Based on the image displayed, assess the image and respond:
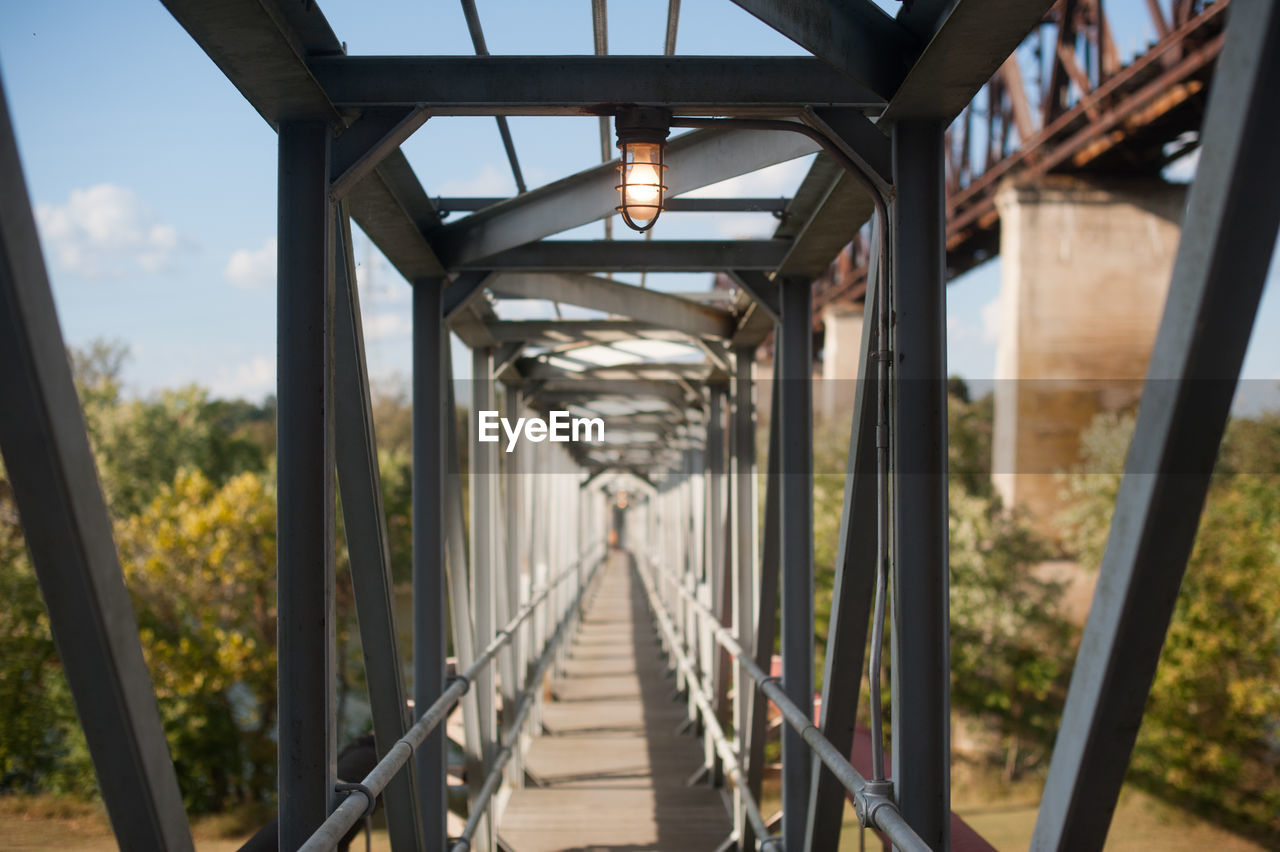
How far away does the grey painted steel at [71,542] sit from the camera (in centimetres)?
168

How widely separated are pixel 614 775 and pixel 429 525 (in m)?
4.74

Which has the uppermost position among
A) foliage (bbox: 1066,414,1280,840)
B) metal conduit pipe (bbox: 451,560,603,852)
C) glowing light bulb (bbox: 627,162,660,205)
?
glowing light bulb (bbox: 627,162,660,205)

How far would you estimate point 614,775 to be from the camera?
347 inches

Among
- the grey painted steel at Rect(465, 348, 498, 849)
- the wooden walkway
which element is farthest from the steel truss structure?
the wooden walkway

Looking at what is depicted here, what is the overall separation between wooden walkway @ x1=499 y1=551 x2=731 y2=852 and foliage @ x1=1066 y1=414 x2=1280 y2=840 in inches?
401

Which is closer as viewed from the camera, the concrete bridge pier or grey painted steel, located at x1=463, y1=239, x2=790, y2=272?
grey painted steel, located at x1=463, y1=239, x2=790, y2=272

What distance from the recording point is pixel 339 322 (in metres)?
3.16

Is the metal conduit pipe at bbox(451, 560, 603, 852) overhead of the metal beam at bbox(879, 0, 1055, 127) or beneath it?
beneath

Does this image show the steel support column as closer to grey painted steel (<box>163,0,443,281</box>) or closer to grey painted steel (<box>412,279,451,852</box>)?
grey painted steel (<box>412,279,451,852</box>)

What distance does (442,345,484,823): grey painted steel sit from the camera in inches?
220

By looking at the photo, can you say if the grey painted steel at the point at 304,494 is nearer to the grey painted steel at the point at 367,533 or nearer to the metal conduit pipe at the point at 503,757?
the grey painted steel at the point at 367,533

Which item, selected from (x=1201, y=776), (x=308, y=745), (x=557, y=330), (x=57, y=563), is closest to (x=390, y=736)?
(x=308, y=745)

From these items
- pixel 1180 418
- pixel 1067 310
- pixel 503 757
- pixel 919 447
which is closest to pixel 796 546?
pixel 919 447

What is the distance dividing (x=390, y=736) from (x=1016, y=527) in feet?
68.9
